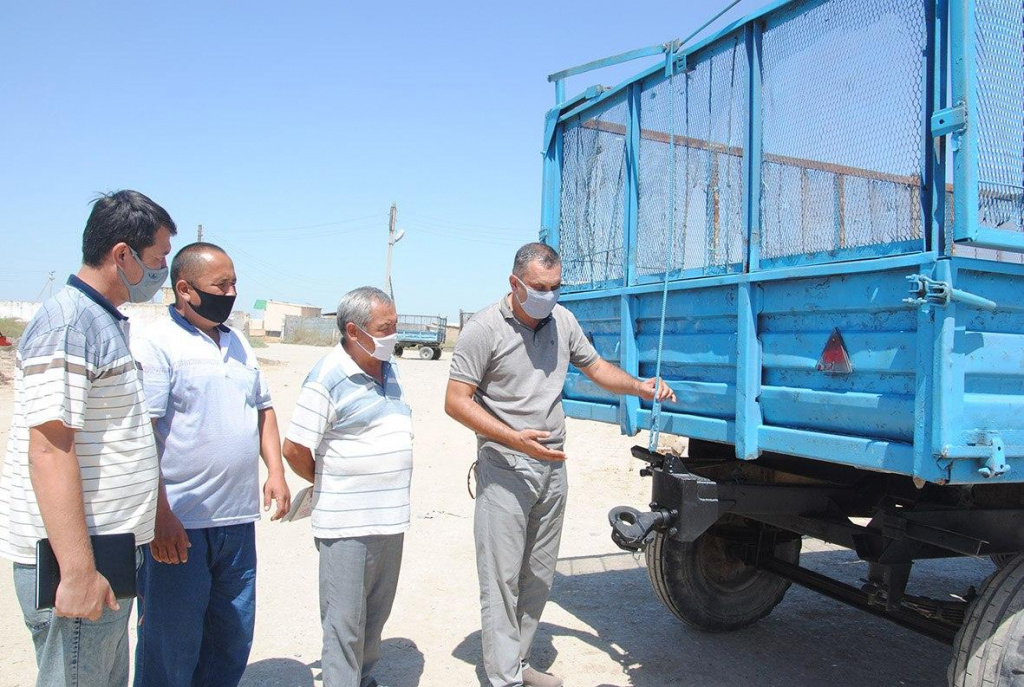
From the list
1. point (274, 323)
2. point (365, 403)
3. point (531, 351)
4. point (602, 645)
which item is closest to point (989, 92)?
point (531, 351)

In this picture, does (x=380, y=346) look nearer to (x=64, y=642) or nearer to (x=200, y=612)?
(x=200, y=612)

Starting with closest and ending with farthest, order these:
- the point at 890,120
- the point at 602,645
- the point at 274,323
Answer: the point at 890,120 < the point at 602,645 < the point at 274,323

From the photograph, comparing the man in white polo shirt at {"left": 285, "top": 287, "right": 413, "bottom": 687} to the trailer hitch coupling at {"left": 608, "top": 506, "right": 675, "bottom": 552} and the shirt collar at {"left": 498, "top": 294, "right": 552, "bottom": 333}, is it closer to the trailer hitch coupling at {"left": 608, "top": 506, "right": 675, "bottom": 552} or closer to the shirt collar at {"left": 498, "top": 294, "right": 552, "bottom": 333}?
the shirt collar at {"left": 498, "top": 294, "right": 552, "bottom": 333}

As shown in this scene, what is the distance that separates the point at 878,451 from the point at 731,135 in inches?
57.3

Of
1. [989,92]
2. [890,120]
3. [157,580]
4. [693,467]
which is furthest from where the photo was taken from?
[693,467]

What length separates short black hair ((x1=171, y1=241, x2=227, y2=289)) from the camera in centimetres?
300

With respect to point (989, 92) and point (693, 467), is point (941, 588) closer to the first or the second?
point (693, 467)

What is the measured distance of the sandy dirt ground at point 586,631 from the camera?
3867mm

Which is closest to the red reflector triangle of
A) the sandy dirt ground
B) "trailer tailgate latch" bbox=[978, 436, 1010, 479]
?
"trailer tailgate latch" bbox=[978, 436, 1010, 479]

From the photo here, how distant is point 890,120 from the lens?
8.70ft

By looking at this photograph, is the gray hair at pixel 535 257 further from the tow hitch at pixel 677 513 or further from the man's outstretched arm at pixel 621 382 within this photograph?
the tow hitch at pixel 677 513

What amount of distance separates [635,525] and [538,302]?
1032 mm

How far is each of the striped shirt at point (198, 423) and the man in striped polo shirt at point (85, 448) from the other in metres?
0.45

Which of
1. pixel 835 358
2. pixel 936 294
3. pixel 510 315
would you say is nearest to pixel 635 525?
pixel 835 358
